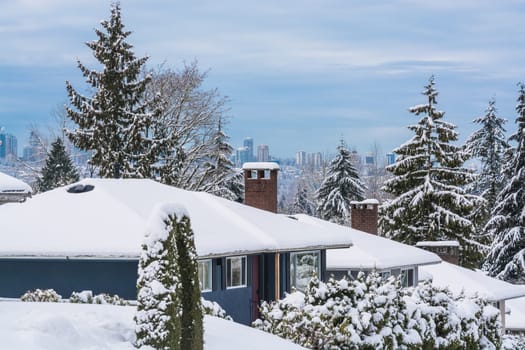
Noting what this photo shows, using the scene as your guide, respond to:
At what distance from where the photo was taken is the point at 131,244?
20047mm

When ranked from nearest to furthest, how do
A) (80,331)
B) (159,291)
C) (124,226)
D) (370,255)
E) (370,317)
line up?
(80,331) < (159,291) < (370,317) < (124,226) < (370,255)

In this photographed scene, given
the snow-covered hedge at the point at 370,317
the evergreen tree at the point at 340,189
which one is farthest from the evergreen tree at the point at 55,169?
the snow-covered hedge at the point at 370,317

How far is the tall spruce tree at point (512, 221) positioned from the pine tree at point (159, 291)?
123 feet

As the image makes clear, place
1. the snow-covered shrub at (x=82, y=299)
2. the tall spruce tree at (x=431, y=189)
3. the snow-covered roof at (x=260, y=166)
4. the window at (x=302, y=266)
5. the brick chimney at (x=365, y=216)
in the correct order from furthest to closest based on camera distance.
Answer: the tall spruce tree at (x=431, y=189), the brick chimney at (x=365, y=216), the snow-covered roof at (x=260, y=166), the window at (x=302, y=266), the snow-covered shrub at (x=82, y=299)

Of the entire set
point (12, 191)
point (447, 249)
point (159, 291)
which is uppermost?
point (12, 191)

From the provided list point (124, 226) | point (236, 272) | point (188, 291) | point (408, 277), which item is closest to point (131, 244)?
point (124, 226)

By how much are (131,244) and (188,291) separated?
27.9ft

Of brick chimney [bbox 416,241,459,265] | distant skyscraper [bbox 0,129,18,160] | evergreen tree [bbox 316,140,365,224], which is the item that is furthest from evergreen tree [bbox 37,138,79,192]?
brick chimney [bbox 416,241,459,265]

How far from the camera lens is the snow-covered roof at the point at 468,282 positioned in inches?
1224

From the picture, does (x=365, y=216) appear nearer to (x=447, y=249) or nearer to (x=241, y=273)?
(x=447, y=249)

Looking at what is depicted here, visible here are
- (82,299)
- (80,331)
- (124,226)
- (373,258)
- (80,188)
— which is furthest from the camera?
(373,258)

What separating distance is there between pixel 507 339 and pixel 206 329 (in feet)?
36.2

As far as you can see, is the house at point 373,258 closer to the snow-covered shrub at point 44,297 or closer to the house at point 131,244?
the house at point 131,244

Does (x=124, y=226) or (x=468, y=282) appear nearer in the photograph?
(x=124, y=226)
